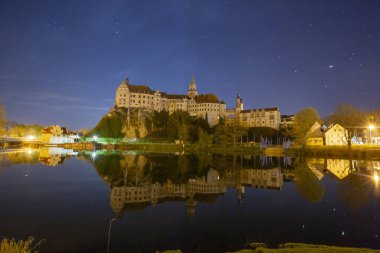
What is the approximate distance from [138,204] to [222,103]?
454 feet

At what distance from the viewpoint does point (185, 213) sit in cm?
1656

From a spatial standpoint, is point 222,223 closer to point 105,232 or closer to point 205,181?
point 105,232

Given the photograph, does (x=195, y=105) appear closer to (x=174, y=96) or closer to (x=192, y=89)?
(x=174, y=96)

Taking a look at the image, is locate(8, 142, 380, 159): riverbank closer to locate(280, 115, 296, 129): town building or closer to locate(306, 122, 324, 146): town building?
locate(306, 122, 324, 146): town building

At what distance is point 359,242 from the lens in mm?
11336

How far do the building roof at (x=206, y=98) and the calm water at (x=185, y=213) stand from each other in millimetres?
124360

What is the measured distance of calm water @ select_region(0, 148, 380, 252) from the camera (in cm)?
1166

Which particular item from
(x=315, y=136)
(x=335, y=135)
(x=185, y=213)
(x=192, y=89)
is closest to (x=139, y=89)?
(x=192, y=89)

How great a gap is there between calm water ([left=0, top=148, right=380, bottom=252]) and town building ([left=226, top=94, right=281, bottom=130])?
365 ft

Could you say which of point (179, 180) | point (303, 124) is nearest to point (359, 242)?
point (179, 180)

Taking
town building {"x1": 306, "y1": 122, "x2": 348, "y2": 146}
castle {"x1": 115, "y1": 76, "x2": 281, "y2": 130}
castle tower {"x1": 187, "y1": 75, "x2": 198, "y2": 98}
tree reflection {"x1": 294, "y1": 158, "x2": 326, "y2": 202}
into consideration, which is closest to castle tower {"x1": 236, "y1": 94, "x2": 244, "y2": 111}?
castle {"x1": 115, "y1": 76, "x2": 281, "y2": 130}

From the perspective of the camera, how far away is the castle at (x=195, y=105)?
463 ft

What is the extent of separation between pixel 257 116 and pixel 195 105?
3497 cm

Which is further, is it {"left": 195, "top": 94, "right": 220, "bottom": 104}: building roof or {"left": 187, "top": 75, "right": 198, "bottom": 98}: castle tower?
{"left": 187, "top": 75, "right": 198, "bottom": 98}: castle tower
